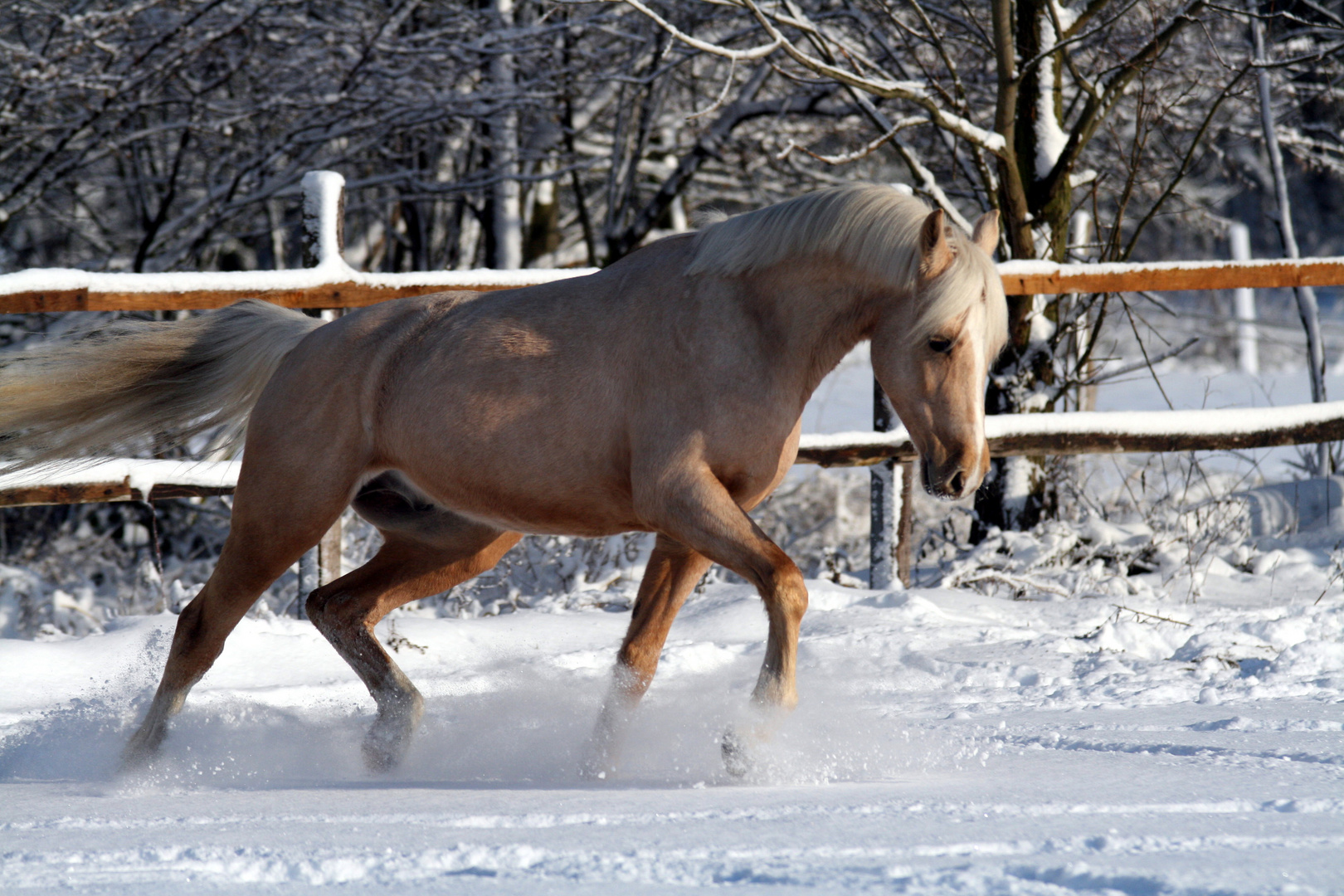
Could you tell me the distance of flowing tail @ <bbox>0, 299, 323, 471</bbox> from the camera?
3.29 m

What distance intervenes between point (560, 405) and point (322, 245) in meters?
2.02

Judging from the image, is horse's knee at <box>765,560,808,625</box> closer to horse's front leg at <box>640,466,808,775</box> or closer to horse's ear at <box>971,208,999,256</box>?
horse's front leg at <box>640,466,808,775</box>

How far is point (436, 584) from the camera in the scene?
11.1 ft

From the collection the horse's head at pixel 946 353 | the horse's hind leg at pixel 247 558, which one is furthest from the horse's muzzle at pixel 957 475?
the horse's hind leg at pixel 247 558

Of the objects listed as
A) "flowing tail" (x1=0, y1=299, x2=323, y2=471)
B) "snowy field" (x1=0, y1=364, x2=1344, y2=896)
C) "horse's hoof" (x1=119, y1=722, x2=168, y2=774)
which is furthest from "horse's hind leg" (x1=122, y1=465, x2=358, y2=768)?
"flowing tail" (x1=0, y1=299, x2=323, y2=471)

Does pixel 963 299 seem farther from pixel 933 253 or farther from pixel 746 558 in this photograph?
pixel 746 558

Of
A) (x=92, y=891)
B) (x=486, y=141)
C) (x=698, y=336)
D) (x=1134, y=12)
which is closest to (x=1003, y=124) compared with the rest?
(x=1134, y=12)

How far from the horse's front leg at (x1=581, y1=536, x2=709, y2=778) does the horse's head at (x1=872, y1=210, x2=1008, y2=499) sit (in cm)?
75

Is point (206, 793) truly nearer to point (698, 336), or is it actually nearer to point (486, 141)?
point (698, 336)

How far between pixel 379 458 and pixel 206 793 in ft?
3.25

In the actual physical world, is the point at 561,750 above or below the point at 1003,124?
below

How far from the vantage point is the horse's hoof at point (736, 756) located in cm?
228

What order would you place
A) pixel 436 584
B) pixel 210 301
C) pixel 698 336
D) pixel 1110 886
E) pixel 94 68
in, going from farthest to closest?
pixel 94 68
pixel 210 301
pixel 436 584
pixel 698 336
pixel 1110 886

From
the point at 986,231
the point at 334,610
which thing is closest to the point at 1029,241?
the point at 986,231
